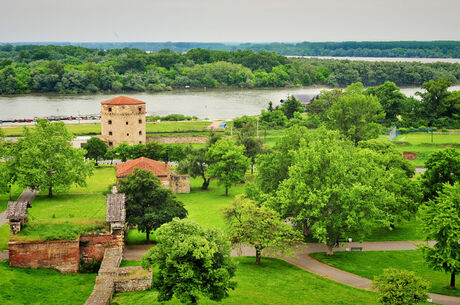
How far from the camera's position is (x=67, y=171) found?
4266 cm

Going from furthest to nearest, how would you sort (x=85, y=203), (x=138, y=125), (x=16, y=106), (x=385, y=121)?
(x=16, y=106), (x=385, y=121), (x=138, y=125), (x=85, y=203)

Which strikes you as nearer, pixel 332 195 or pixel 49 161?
pixel 332 195

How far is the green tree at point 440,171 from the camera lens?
34.8m

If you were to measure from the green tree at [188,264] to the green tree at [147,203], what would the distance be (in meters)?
10.0

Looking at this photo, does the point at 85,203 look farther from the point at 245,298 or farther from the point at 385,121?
the point at 385,121

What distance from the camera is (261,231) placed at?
98.8 ft

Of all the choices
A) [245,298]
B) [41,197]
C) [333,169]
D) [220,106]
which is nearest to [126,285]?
[245,298]

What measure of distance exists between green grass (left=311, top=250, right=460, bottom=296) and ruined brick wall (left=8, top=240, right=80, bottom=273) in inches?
545

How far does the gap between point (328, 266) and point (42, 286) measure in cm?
1525

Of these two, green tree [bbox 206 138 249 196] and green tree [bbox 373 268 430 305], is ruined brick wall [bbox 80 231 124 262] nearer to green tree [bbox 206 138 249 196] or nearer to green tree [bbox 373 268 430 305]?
green tree [bbox 373 268 430 305]

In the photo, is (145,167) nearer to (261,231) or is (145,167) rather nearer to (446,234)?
(261,231)

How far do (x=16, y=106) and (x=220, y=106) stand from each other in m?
40.0

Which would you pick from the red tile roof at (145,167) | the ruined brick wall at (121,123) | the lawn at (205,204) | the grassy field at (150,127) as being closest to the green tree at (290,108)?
the grassy field at (150,127)

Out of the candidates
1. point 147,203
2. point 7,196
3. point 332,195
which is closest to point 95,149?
point 7,196
